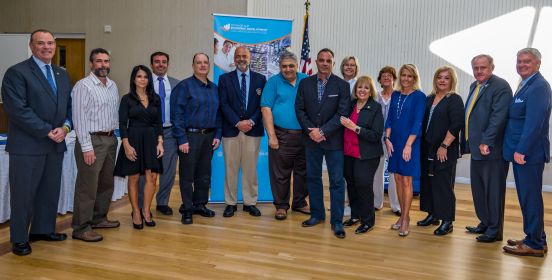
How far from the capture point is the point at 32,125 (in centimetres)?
336

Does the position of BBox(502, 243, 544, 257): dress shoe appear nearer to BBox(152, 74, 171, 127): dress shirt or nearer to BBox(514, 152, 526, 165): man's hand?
BBox(514, 152, 526, 165): man's hand

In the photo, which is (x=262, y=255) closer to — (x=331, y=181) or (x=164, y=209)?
(x=331, y=181)

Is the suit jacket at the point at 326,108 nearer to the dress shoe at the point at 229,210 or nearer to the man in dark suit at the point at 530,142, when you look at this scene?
the dress shoe at the point at 229,210

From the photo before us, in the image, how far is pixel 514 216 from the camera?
5.20 m

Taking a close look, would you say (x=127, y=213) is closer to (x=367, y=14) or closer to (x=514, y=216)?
(x=514, y=216)

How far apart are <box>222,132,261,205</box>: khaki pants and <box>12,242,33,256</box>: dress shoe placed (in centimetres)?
181

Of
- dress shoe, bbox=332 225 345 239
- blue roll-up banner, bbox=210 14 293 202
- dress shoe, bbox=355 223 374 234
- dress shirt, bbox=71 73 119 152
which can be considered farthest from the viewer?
blue roll-up banner, bbox=210 14 293 202

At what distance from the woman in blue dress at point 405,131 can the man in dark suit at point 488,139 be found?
0.41 m

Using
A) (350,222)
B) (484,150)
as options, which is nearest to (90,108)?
(350,222)

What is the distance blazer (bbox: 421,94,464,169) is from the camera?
4.05 m

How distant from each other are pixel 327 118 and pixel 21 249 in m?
2.45

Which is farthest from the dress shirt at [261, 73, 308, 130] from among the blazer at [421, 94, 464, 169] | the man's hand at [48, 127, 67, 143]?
the man's hand at [48, 127, 67, 143]

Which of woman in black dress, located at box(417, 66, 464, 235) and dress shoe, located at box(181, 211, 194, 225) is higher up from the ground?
woman in black dress, located at box(417, 66, 464, 235)

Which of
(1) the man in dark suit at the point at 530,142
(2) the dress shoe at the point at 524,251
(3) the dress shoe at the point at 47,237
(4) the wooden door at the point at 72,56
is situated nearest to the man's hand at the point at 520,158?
(1) the man in dark suit at the point at 530,142
